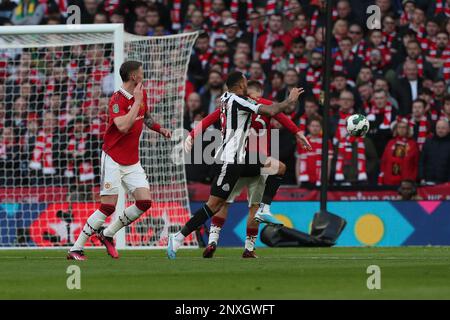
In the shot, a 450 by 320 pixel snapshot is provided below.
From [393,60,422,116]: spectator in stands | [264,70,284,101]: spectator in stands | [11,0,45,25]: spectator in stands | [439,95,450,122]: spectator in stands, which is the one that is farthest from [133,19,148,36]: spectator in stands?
[439,95,450,122]: spectator in stands

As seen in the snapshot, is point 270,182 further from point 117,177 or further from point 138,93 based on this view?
point 138,93

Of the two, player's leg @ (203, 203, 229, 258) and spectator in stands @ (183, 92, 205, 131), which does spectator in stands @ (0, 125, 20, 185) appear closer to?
spectator in stands @ (183, 92, 205, 131)

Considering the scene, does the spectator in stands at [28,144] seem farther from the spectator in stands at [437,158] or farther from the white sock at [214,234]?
the white sock at [214,234]

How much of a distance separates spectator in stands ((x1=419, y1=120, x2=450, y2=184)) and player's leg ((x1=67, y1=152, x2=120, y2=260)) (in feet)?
24.6

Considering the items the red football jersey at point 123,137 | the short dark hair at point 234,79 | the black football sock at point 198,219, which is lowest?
the black football sock at point 198,219

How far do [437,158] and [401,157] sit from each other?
62 centimetres

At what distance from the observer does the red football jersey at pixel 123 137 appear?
14.4m

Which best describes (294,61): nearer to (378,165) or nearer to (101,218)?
(378,165)

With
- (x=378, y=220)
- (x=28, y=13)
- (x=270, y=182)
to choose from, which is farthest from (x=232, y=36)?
(x=270, y=182)

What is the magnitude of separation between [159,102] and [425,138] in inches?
191

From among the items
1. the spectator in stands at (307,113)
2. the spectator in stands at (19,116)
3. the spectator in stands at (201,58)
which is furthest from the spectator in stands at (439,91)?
the spectator in stands at (19,116)

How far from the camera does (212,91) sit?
2238 cm

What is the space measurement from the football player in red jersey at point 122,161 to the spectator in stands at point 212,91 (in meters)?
7.61
